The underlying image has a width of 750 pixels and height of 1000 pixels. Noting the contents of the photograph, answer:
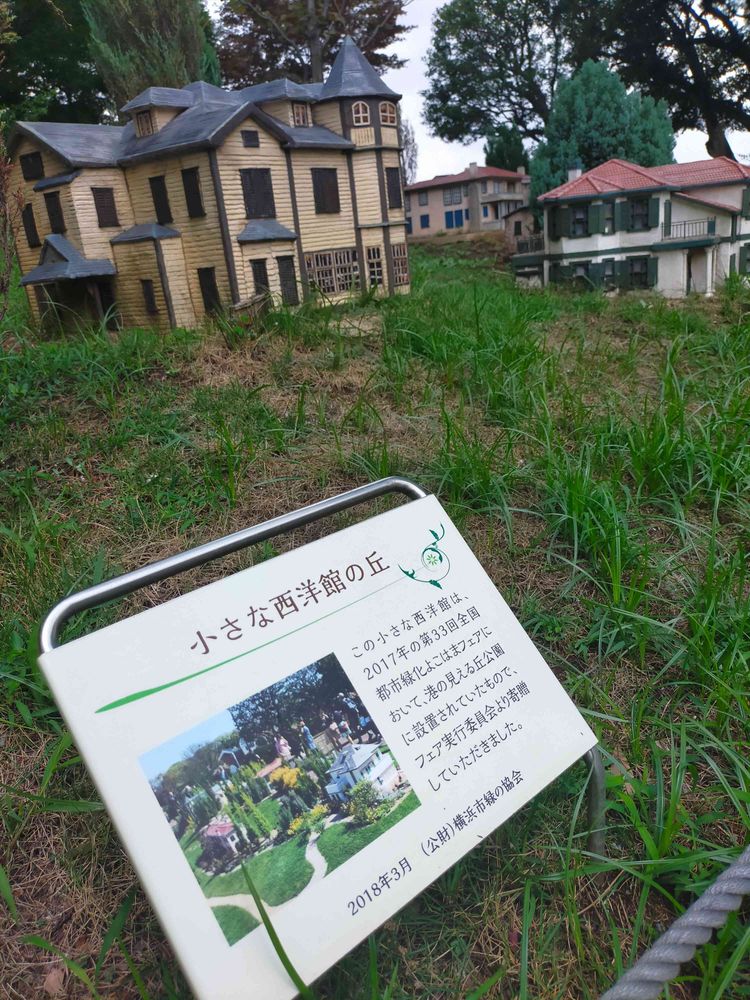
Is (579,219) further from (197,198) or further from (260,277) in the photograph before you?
(197,198)

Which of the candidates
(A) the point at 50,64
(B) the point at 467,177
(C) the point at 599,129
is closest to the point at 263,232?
(C) the point at 599,129

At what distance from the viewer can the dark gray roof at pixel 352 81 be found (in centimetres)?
476

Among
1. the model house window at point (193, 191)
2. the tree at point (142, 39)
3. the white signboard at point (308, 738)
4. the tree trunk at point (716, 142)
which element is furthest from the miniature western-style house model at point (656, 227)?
the tree trunk at point (716, 142)

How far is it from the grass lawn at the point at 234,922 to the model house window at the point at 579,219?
7480mm

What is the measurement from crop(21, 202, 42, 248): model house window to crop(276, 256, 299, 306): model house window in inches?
60.5

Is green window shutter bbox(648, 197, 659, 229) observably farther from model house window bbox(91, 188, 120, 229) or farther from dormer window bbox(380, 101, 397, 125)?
model house window bbox(91, 188, 120, 229)

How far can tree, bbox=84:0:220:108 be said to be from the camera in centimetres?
629

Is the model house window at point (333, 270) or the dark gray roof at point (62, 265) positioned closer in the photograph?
the dark gray roof at point (62, 265)

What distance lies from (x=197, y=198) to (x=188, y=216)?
0.46 ft

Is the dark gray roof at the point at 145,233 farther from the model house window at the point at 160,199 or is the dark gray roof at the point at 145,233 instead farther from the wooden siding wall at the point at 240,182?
the wooden siding wall at the point at 240,182

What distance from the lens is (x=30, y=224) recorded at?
4.48m

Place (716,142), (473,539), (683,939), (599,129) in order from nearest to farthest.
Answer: (683,939) < (473,539) < (599,129) < (716,142)

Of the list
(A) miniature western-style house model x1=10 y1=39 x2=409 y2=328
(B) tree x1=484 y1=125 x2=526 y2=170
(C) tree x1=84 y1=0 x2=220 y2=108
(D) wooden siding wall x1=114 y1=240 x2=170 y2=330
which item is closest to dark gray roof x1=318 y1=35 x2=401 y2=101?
(A) miniature western-style house model x1=10 y1=39 x2=409 y2=328

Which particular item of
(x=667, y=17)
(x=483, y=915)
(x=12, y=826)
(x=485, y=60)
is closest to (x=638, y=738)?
(x=483, y=915)
